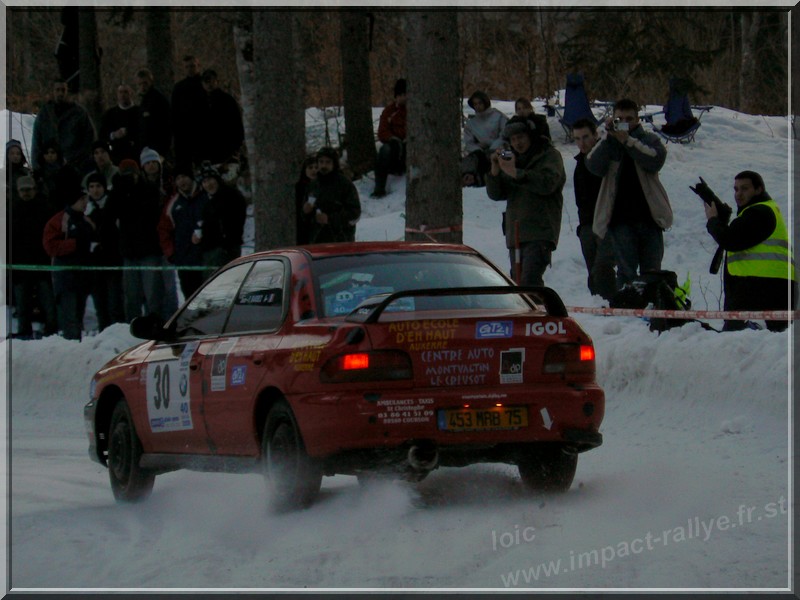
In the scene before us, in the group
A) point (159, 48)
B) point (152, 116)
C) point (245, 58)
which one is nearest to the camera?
point (245, 58)

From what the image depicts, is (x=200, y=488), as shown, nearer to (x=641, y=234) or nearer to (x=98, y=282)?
(x=641, y=234)

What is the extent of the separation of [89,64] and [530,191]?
15070 millimetres

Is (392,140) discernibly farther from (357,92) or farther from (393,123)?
(357,92)

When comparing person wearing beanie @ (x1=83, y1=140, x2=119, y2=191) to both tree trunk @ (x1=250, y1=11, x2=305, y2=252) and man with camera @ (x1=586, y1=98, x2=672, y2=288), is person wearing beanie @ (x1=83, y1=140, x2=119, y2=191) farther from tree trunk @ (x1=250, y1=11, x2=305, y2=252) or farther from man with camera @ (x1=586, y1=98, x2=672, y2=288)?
man with camera @ (x1=586, y1=98, x2=672, y2=288)

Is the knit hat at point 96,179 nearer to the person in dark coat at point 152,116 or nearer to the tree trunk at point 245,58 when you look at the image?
the tree trunk at point 245,58

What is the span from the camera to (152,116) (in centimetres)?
2016

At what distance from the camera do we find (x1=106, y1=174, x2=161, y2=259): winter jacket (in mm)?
16938

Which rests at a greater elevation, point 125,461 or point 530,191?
point 530,191

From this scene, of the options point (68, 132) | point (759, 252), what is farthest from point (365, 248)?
point (68, 132)

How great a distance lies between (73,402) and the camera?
15.6 m

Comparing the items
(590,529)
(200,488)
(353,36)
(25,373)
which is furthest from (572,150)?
(590,529)

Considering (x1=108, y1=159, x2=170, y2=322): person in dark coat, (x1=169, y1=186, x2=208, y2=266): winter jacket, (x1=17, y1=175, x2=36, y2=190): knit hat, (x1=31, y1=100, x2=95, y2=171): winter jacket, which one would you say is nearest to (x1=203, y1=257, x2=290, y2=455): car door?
(x1=169, y1=186, x2=208, y2=266): winter jacket

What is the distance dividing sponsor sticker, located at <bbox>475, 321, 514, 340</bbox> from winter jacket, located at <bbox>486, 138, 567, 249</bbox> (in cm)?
570

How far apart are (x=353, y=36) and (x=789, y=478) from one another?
18.1m
